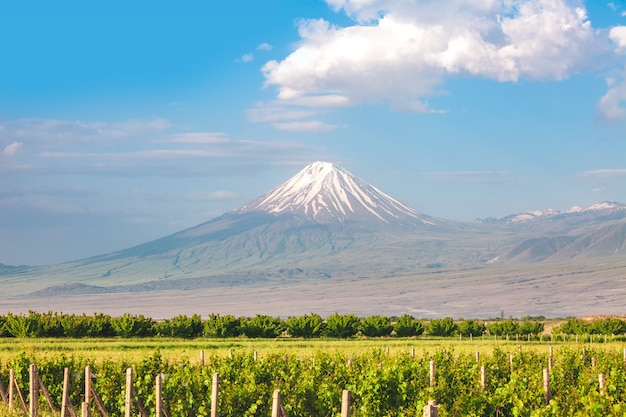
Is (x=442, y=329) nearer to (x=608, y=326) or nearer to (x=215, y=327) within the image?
(x=608, y=326)

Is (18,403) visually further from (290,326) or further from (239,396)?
(290,326)

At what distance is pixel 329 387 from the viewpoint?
23.0 metres

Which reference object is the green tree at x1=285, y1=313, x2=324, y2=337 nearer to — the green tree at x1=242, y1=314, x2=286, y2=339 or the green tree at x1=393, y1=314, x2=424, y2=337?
the green tree at x1=242, y1=314, x2=286, y2=339

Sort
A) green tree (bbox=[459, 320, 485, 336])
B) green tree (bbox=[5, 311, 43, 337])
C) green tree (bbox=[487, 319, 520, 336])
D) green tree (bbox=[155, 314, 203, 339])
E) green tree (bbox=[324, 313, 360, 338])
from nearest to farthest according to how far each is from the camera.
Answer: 1. green tree (bbox=[5, 311, 43, 337])
2. green tree (bbox=[155, 314, 203, 339])
3. green tree (bbox=[324, 313, 360, 338])
4. green tree (bbox=[459, 320, 485, 336])
5. green tree (bbox=[487, 319, 520, 336])

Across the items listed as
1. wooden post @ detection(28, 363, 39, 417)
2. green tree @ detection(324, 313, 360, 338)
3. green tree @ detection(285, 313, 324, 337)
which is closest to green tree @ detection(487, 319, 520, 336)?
green tree @ detection(324, 313, 360, 338)

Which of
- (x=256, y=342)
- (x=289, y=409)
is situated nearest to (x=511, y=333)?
(x=256, y=342)

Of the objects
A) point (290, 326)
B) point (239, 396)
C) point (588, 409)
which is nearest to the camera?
point (588, 409)

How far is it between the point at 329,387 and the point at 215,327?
155 feet

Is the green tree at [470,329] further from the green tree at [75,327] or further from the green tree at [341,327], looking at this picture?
the green tree at [75,327]

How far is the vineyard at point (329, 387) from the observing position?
20891mm

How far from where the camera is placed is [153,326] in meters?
70.1

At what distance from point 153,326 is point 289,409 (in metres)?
50.2

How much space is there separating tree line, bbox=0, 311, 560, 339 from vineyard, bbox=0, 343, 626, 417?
36.0 metres

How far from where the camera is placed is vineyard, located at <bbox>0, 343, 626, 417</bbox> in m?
20.9
